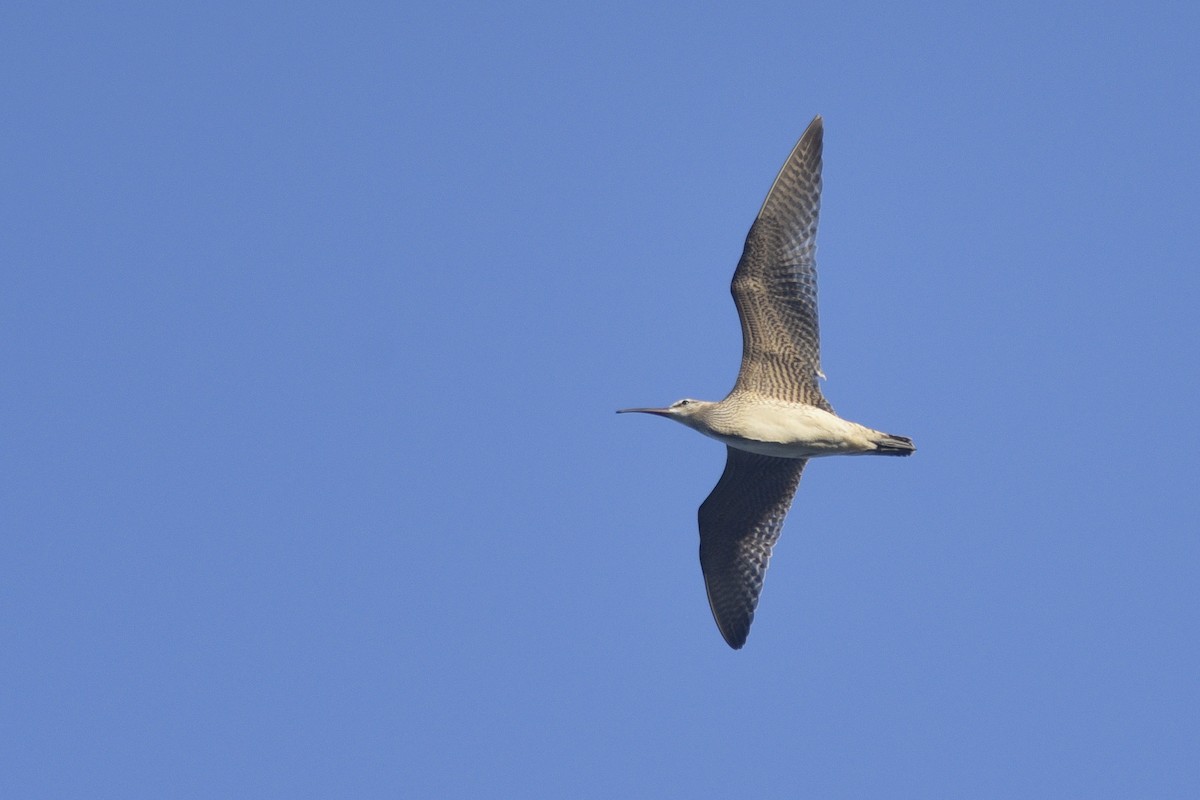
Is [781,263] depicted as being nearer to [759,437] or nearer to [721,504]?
[759,437]

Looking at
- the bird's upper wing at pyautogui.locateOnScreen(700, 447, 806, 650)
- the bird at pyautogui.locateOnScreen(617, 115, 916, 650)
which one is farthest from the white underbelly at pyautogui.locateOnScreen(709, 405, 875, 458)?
the bird's upper wing at pyautogui.locateOnScreen(700, 447, 806, 650)

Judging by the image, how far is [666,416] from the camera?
76.8 ft

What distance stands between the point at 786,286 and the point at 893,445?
2.67m

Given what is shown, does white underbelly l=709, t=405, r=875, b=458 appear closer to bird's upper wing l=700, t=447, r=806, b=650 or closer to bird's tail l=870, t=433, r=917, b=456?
bird's tail l=870, t=433, r=917, b=456

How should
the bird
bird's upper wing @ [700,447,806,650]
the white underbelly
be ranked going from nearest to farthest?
the white underbelly → the bird → bird's upper wing @ [700,447,806,650]

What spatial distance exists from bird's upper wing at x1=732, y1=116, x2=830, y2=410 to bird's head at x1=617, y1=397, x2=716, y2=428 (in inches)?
27.9

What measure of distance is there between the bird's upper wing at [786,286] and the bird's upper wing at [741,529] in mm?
1807

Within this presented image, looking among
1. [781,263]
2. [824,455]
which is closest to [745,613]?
[824,455]

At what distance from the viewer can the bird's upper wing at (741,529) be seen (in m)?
24.9

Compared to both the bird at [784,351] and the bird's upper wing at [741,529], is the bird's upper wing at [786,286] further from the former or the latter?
the bird's upper wing at [741,529]

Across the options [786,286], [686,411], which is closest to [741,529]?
[686,411]

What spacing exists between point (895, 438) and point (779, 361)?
196cm

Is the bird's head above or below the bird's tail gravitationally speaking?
above

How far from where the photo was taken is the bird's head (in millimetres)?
23281
